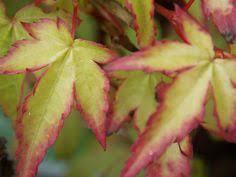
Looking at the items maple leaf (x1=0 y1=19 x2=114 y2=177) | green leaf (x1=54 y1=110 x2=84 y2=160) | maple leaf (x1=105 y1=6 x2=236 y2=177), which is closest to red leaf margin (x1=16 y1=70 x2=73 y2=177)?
maple leaf (x1=0 y1=19 x2=114 y2=177)

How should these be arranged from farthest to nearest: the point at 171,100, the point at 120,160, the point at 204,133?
1. the point at 204,133
2. the point at 120,160
3. the point at 171,100

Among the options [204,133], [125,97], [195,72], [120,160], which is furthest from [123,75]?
[204,133]

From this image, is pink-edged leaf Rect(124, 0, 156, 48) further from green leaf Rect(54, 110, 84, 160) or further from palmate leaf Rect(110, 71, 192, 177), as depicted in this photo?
green leaf Rect(54, 110, 84, 160)

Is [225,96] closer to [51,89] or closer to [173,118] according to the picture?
[173,118]

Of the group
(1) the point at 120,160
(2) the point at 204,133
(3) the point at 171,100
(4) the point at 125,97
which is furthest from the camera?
(2) the point at 204,133

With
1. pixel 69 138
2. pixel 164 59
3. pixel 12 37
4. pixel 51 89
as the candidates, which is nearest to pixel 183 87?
pixel 164 59

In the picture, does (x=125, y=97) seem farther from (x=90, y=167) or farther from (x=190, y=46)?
(x=90, y=167)
